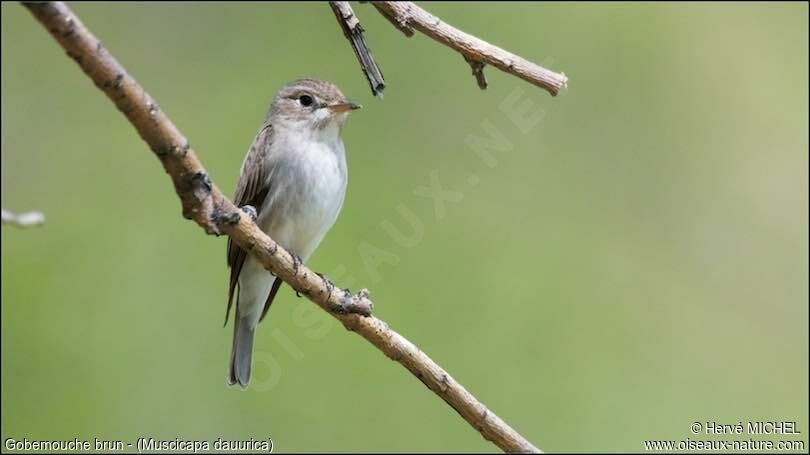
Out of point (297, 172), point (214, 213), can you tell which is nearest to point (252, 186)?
point (297, 172)

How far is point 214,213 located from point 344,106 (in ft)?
6.79

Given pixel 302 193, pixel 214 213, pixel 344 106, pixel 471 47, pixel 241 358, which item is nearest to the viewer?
pixel 214 213

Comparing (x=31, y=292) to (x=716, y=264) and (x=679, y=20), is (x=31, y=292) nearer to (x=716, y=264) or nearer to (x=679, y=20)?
(x=716, y=264)

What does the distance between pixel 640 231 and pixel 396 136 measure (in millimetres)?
1653

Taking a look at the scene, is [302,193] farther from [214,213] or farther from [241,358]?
[214,213]

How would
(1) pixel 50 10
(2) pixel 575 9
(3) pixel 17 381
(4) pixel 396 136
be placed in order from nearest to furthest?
(1) pixel 50 10
(3) pixel 17 381
(4) pixel 396 136
(2) pixel 575 9

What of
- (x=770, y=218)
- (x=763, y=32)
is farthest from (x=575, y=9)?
(x=770, y=218)

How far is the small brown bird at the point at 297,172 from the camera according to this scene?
13.5 ft

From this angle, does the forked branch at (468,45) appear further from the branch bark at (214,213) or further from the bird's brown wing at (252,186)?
the bird's brown wing at (252,186)

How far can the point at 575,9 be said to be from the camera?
695cm

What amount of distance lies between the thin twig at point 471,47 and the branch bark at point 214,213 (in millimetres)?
642

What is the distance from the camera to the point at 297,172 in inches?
161

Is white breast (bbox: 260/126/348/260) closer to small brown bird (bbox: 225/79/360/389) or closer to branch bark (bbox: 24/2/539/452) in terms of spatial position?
small brown bird (bbox: 225/79/360/389)

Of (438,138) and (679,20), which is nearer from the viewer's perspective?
(438,138)
